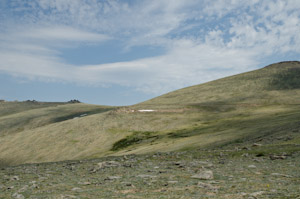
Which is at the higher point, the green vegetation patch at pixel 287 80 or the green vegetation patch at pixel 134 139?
the green vegetation patch at pixel 287 80

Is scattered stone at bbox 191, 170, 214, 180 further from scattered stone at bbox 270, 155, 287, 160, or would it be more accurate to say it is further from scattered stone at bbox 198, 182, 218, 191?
scattered stone at bbox 270, 155, 287, 160

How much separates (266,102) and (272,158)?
91.3 metres

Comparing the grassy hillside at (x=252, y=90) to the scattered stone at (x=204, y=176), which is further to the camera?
the grassy hillside at (x=252, y=90)

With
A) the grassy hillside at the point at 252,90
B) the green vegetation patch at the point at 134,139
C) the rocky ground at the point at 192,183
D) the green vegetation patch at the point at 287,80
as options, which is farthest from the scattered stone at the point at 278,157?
the green vegetation patch at the point at 287,80

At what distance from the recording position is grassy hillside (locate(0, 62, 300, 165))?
5087cm

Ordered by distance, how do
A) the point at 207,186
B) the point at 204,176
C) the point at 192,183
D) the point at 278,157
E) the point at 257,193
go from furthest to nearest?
the point at 278,157
the point at 204,176
the point at 192,183
the point at 207,186
the point at 257,193

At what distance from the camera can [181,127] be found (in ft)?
275

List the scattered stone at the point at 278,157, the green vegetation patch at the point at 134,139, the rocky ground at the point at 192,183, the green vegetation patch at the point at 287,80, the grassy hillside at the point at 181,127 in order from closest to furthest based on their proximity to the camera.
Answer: the rocky ground at the point at 192,183, the scattered stone at the point at 278,157, the grassy hillside at the point at 181,127, the green vegetation patch at the point at 134,139, the green vegetation patch at the point at 287,80

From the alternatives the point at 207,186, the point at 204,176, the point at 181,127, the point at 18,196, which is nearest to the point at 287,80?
the point at 181,127

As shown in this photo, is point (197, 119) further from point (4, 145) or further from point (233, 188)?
point (233, 188)

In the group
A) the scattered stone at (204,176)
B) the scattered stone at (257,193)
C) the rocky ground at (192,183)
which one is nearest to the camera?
the scattered stone at (257,193)

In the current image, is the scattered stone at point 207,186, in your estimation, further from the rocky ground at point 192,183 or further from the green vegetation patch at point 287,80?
the green vegetation patch at point 287,80

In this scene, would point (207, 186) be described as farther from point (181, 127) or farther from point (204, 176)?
point (181, 127)

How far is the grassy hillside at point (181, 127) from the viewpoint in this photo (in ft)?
167
